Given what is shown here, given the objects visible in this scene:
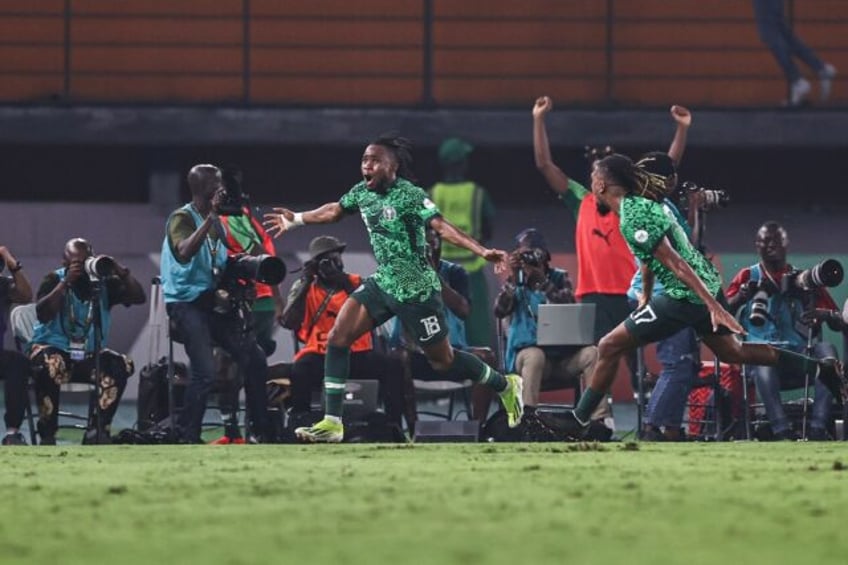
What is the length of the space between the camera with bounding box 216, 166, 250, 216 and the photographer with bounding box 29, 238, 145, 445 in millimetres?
1014

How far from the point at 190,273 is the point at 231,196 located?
0.61m

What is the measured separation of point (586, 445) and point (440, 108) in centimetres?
959

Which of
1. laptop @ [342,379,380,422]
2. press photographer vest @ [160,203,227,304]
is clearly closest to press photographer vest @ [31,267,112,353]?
press photographer vest @ [160,203,227,304]

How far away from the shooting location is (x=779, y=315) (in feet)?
50.5

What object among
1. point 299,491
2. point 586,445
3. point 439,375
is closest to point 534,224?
point 439,375

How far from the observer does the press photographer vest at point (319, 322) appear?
1554cm

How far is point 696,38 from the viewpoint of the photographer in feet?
74.6

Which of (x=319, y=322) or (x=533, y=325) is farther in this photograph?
(x=533, y=325)

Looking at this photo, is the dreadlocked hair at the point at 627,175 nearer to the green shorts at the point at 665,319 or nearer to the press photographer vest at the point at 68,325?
the green shorts at the point at 665,319

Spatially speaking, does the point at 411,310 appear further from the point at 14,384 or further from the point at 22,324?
the point at 22,324

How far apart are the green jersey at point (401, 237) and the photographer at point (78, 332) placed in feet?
8.74

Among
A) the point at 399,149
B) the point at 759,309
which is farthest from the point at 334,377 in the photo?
the point at 759,309

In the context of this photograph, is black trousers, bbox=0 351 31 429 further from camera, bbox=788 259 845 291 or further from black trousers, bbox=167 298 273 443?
camera, bbox=788 259 845 291

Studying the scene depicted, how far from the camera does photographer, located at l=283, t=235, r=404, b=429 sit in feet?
51.0
